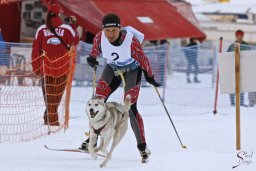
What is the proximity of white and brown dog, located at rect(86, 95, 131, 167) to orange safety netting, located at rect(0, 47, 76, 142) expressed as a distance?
2.14m

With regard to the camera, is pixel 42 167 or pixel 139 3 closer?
pixel 42 167

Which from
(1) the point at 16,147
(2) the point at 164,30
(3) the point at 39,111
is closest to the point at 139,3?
(2) the point at 164,30

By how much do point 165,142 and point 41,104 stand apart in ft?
7.32

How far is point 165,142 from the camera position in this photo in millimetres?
9719

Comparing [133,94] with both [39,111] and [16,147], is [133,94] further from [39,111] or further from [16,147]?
[39,111]

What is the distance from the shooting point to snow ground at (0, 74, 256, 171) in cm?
725

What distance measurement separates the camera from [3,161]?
24.2 ft

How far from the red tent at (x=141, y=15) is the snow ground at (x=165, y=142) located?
10.7ft

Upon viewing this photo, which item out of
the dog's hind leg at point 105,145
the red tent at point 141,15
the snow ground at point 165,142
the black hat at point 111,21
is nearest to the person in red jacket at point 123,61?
the black hat at point 111,21

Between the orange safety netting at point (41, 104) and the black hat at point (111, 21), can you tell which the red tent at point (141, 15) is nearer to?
the orange safety netting at point (41, 104)

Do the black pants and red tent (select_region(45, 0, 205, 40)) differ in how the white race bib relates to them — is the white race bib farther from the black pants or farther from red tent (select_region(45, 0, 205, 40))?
red tent (select_region(45, 0, 205, 40))

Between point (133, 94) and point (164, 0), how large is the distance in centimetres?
1653

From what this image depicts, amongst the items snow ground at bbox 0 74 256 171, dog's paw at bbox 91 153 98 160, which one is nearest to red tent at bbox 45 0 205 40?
snow ground at bbox 0 74 256 171

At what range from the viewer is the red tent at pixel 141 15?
731 inches
